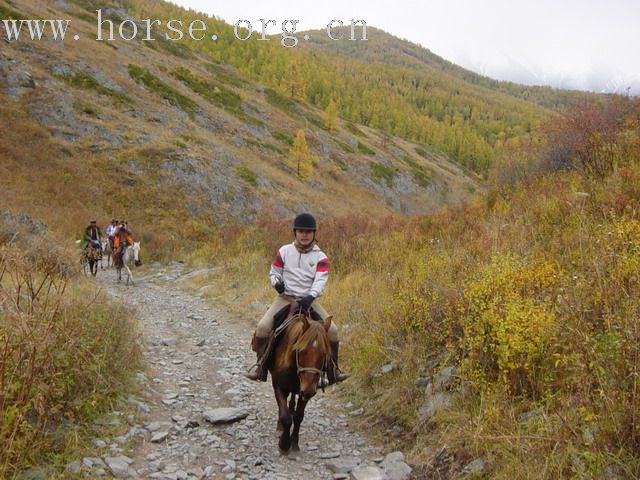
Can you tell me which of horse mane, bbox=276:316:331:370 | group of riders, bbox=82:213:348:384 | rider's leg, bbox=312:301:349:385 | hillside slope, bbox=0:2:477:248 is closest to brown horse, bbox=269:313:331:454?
horse mane, bbox=276:316:331:370

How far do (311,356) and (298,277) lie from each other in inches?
51.1

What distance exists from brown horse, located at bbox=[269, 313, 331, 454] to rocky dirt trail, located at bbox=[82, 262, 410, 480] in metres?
0.38

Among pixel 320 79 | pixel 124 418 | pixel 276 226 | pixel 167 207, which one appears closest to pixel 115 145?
pixel 167 207

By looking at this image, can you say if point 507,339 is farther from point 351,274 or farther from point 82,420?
point 351,274

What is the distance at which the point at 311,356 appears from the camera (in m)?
4.25

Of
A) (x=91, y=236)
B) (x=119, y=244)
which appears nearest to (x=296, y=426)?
(x=119, y=244)

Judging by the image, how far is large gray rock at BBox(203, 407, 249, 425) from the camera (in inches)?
202

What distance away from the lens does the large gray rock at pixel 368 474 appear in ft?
13.3

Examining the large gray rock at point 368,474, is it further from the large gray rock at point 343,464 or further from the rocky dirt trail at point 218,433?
the large gray rock at point 343,464

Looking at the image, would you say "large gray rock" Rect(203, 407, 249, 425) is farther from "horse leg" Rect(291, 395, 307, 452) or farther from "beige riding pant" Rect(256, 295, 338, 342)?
"beige riding pant" Rect(256, 295, 338, 342)

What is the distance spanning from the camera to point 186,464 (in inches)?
168

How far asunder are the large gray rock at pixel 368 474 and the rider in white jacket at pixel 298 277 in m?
1.07

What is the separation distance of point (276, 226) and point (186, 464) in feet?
45.3

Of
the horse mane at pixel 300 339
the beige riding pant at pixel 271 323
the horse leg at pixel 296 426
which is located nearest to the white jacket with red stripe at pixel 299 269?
the beige riding pant at pixel 271 323
